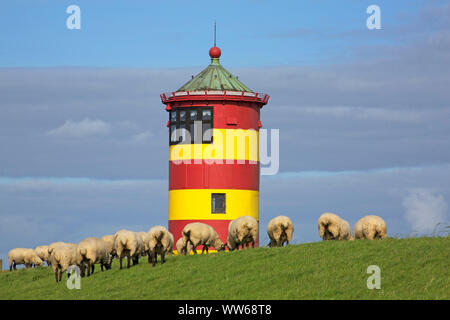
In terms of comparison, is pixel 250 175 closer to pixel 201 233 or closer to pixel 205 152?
pixel 205 152

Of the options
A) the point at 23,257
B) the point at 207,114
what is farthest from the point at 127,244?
the point at 23,257

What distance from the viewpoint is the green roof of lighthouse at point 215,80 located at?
53.4 metres

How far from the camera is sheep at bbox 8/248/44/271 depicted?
5722cm

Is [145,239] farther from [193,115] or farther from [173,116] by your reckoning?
[173,116]

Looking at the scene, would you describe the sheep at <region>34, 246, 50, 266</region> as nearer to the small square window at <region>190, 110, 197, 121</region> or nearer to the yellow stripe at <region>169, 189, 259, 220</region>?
the yellow stripe at <region>169, 189, 259, 220</region>

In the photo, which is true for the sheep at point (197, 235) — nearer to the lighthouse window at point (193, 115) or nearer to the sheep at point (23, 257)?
the lighthouse window at point (193, 115)

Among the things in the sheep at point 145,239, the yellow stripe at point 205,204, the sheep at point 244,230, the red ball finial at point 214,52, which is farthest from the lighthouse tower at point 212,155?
the sheep at point 145,239

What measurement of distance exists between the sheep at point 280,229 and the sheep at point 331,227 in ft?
5.04

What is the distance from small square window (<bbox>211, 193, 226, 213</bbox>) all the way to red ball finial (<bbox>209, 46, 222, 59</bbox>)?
9715 mm

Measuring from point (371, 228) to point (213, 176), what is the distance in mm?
14604

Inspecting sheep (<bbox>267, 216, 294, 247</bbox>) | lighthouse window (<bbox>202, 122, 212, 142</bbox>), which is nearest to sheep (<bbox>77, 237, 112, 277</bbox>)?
sheep (<bbox>267, 216, 294, 247</bbox>)

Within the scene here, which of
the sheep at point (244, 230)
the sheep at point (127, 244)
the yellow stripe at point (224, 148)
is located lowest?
the sheep at point (127, 244)
